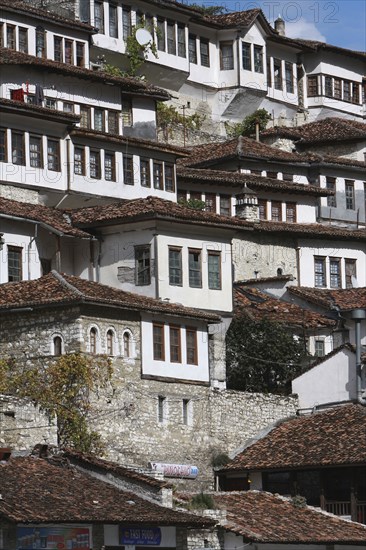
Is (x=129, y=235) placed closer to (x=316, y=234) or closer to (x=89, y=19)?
(x=316, y=234)

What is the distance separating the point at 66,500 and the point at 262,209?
33.8 meters

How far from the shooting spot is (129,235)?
57.5 meters

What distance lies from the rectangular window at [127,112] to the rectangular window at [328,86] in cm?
2544

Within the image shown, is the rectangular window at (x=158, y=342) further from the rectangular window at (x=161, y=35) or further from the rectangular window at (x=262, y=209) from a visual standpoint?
the rectangular window at (x=161, y=35)

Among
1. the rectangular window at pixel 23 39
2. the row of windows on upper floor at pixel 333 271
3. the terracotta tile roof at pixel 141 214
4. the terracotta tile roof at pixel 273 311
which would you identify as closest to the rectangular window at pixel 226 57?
the rectangular window at pixel 23 39

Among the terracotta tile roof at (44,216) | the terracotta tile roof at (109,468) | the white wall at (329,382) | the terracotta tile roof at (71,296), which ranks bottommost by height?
the terracotta tile roof at (109,468)

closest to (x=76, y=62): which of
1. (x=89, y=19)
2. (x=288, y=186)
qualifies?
(x=89, y=19)

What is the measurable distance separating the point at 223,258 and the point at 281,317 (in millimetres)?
5506

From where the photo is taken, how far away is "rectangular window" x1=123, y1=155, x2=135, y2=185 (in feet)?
212

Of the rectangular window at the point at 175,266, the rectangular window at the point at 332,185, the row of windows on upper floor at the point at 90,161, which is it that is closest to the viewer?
the rectangular window at the point at 175,266

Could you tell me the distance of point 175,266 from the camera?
57.4 meters

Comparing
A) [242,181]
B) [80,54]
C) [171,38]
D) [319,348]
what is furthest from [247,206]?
[171,38]

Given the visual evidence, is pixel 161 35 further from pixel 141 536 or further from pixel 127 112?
pixel 141 536

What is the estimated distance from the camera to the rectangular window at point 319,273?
71319mm
